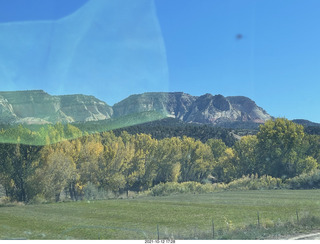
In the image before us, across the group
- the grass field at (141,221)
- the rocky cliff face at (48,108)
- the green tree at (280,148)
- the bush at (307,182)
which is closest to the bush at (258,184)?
the bush at (307,182)

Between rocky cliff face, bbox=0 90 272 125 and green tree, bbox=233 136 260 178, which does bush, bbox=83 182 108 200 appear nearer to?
green tree, bbox=233 136 260 178

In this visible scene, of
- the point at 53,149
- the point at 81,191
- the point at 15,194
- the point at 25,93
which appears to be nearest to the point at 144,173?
the point at 81,191

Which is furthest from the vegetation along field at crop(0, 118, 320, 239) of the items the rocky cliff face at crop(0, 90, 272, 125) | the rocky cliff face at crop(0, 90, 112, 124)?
the rocky cliff face at crop(0, 90, 112, 124)

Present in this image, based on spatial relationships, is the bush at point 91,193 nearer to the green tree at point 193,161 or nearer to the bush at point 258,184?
the bush at point 258,184

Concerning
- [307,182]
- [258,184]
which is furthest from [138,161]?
[307,182]

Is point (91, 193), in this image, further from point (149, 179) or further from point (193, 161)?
point (193, 161)

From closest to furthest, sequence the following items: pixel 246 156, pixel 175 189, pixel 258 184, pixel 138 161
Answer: pixel 175 189 < pixel 258 184 < pixel 138 161 < pixel 246 156
